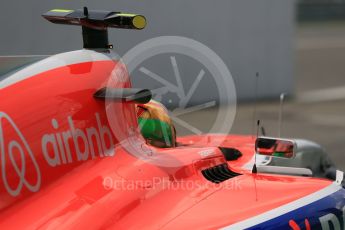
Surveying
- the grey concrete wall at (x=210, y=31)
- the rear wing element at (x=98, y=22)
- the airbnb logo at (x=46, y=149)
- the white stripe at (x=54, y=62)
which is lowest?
the grey concrete wall at (x=210, y=31)

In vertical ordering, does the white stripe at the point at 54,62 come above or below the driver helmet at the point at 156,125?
above

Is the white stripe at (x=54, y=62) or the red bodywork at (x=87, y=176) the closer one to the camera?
the red bodywork at (x=87, y=176)

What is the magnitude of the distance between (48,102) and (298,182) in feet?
4.49

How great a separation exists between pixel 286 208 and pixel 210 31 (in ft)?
32.2

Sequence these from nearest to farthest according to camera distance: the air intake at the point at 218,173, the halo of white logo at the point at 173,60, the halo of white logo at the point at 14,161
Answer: the halo of white logo at the point at 14,161 → the halo of white logo at the point at 173,60 → the air intake at the point at 218,173

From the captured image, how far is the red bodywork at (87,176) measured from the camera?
7.28ft

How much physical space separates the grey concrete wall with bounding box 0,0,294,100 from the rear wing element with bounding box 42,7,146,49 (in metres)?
6.52

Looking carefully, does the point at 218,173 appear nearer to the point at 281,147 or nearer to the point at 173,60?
the point at 173,60

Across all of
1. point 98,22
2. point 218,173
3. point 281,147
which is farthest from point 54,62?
point 281,147

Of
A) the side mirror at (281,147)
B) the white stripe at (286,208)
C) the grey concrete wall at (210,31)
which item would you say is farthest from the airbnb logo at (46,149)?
the grey concrete wall at (210,31)

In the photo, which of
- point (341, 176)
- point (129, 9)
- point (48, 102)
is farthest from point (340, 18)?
point (48, 102)

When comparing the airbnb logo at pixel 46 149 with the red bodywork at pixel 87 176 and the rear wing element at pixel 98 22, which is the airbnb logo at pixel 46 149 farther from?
the rear wing element at pixel 98 22

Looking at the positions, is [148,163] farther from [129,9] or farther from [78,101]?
[129,9]

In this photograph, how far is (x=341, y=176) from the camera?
3898mm
